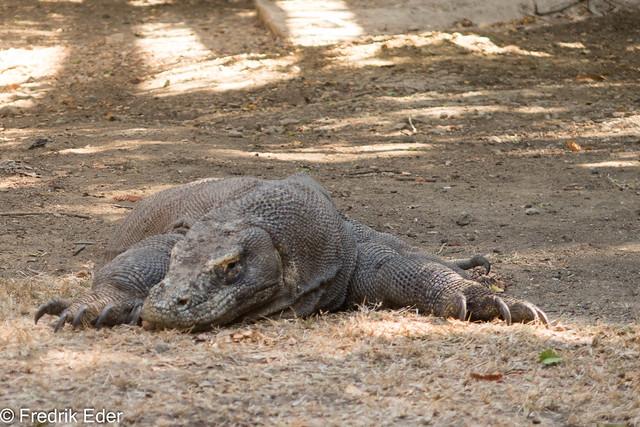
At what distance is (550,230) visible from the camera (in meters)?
5.90

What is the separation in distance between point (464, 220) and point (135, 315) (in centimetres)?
267

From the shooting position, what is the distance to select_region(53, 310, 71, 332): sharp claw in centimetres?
380

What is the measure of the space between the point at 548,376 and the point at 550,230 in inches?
97.5

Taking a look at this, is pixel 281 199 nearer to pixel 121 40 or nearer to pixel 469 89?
pixel 469 89

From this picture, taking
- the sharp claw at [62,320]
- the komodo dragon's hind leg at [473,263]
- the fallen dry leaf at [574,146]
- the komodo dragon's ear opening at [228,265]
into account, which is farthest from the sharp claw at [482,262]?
the fallen dry leaf at [574,146]

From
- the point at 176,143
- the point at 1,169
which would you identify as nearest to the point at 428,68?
the point at 176,143

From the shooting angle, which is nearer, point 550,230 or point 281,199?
point 281,199

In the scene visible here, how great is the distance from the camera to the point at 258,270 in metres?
3.96

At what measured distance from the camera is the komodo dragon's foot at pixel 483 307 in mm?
4148

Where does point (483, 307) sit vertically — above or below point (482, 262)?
above

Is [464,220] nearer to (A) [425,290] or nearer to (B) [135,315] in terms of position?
(A) [425,290]

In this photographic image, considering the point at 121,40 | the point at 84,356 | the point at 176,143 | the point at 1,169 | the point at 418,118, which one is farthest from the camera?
the point at 121,40

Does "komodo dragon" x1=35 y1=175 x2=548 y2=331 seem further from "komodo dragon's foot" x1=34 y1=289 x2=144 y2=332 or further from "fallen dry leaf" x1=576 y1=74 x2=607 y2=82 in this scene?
"fallen dry leaf" x1=576 y1=74 x2=607 y2=82

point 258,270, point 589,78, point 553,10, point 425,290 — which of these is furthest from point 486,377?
point 553,10
